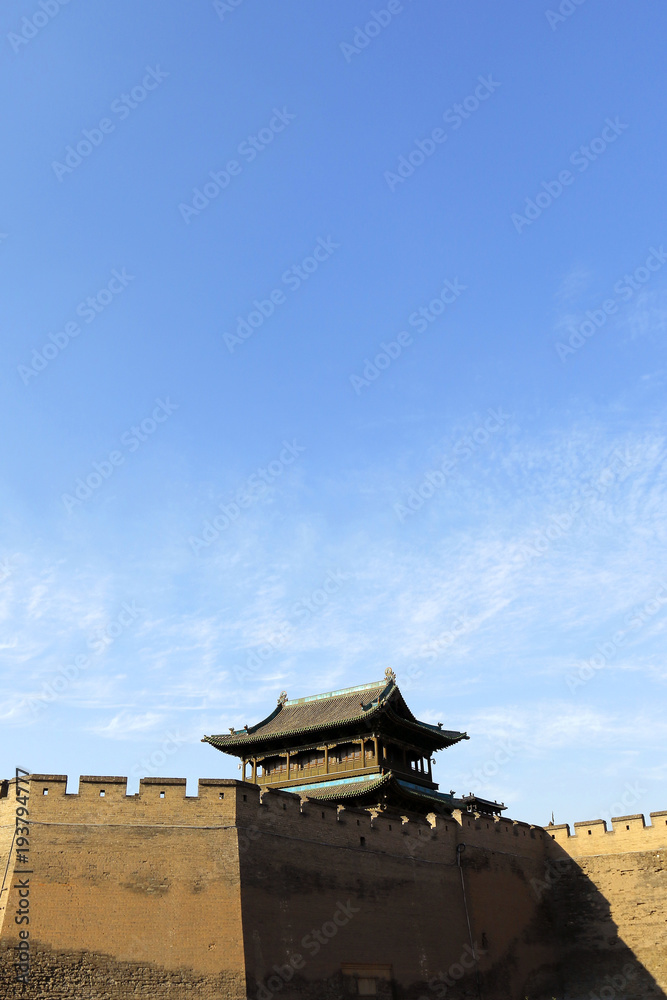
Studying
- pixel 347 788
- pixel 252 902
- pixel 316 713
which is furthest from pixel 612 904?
pixel 252 902

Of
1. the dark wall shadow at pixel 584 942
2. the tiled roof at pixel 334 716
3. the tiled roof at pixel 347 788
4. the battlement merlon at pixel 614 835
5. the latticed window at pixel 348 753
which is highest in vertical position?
the tiled roof at pixel 334 716

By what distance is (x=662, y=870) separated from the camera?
2716 cm

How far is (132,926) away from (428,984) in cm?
878

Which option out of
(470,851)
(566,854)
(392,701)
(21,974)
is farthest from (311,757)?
(21,974)

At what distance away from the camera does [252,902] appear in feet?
63.6

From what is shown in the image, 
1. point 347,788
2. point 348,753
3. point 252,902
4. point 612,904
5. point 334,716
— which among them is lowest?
point 612,904

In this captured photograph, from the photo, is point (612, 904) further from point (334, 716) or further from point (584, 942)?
point (334, 716)

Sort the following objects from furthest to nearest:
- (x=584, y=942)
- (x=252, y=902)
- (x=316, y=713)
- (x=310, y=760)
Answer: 1. (x=316, y=713)
2. (x=310, y=760)
3. (x=584, y=942)
4. (x=252, y=902)

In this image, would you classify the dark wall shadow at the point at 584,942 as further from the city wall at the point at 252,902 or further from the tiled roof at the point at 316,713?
the tiled roof at the point at 316,713

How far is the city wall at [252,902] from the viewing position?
17.8 m

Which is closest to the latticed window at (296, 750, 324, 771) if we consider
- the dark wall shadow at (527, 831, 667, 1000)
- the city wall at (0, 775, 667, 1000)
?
the city wall at (0, 775, 667, 1000)

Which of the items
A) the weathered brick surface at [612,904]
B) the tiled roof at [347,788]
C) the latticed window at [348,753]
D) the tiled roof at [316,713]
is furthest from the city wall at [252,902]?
the tiled roof at [316,713]

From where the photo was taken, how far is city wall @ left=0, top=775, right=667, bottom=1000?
17766 mm

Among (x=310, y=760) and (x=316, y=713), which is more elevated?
(x=316, y=713)
